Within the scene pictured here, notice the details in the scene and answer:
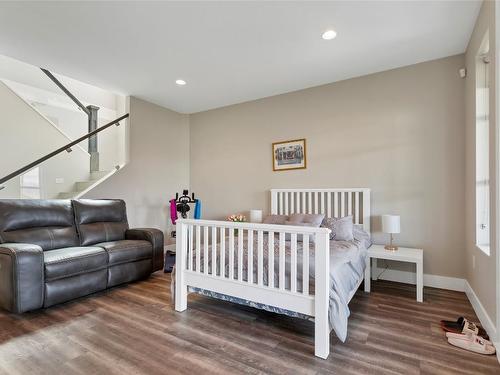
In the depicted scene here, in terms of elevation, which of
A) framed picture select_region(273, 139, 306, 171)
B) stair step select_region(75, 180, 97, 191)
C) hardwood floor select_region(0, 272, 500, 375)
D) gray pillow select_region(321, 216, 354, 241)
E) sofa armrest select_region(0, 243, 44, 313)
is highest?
framed picture select_region(273, 139, 306, 171)

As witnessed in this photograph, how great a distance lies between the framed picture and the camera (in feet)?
14.0

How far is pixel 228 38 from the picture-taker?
284 cm

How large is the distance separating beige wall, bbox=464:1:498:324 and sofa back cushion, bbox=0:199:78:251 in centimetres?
420

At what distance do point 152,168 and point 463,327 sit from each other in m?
4.65

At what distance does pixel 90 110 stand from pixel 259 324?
4470mm

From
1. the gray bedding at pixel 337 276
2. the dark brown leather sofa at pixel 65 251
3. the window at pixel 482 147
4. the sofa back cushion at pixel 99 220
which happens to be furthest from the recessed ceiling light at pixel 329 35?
the sofa back cushion at pixel 99 220

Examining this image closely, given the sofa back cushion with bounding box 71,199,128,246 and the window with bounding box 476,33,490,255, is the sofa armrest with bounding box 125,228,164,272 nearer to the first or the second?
the sofa back cushion with bounding box 71,199,128,246

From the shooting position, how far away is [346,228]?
3248 mm

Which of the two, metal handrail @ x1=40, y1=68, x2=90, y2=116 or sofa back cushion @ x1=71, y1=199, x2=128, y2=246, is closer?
sofa back cushion @ x1=71, y1=199, x2=128, y2=246

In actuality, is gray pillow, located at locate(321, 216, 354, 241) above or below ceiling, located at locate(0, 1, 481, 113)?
below

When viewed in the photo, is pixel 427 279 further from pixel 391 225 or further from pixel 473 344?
pixel 473 344

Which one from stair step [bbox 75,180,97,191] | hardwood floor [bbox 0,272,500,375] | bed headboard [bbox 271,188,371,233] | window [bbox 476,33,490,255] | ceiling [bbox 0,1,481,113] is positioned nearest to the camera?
hardwood floor [bbox 0,272,500,375]

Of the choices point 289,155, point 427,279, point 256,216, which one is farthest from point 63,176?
point 427,279

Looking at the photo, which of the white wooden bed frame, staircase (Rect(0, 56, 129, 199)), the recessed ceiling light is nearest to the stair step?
staircase (Rect(0, 56, 129, 199))
